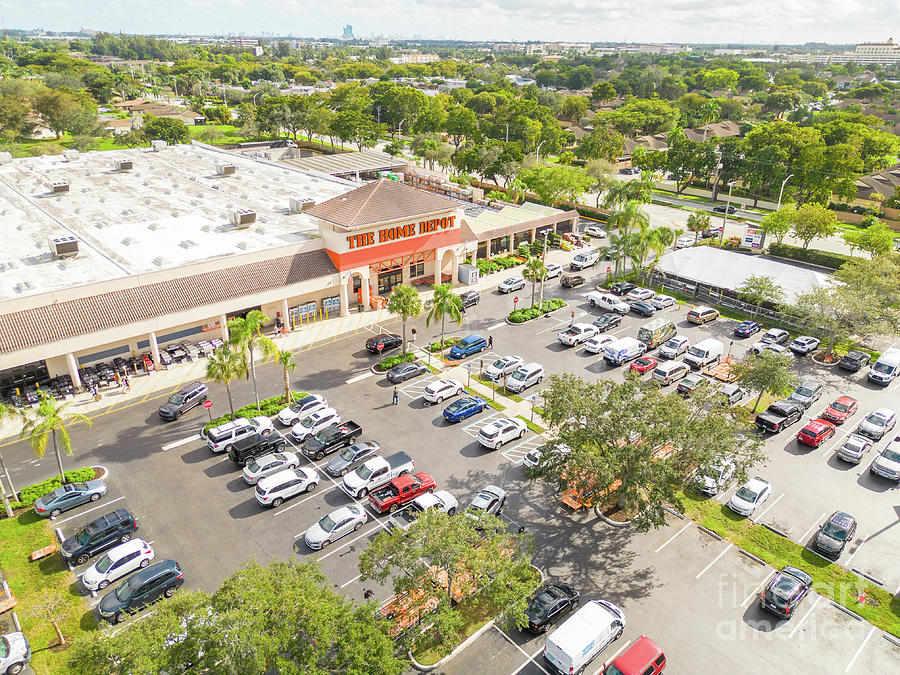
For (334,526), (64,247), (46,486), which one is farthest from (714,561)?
(64,247)

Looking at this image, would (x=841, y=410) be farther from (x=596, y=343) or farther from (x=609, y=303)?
(x=609, y=303)

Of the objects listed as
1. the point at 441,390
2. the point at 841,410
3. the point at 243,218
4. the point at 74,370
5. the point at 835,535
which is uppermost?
the point at 243,218

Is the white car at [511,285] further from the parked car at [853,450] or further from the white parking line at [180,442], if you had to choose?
the white parking line at [180,442]

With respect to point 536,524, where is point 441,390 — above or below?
above

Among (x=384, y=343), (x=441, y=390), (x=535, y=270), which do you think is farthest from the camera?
(x=535, y=270)

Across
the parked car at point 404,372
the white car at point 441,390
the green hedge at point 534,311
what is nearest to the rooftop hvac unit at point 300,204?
the green hedge at point 534,311
